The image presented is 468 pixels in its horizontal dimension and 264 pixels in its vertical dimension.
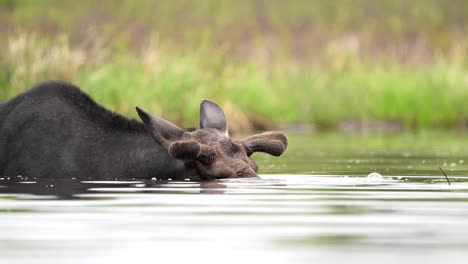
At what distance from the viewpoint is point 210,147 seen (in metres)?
9.50

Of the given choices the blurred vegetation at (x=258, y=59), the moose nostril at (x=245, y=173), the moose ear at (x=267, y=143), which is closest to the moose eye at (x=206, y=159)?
→ the moose nostril at (x=245, y=173)

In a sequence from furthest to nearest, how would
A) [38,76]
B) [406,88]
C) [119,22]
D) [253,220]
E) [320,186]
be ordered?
[119,22]
[406,88]
[38,76]
[320,186]
[253,220]

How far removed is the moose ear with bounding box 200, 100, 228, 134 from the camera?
395 inches

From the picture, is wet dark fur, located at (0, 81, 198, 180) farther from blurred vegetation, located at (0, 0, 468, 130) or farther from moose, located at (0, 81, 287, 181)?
blurred vegetation, located at (0, 0, 468, 130)

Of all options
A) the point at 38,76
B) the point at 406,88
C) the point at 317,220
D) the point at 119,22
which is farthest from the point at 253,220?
the point at 119,22

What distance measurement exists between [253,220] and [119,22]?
3790 centimetres

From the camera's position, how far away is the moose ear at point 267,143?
9.96 meters

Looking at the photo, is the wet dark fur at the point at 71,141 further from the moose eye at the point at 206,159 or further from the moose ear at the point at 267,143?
the moose ear at the point at 267,143

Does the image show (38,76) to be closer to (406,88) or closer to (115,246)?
(406,88)

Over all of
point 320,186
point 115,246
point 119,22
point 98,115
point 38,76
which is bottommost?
point 115,246

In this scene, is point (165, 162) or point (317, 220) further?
point (165, 162)

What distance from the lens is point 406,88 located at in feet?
88.2

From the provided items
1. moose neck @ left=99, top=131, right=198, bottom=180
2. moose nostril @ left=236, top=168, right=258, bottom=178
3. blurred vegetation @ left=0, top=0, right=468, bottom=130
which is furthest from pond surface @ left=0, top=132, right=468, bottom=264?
blurred vegetation @ left=0, top=0, right=468, bottom=130

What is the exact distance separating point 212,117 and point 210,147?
2.12 ft
